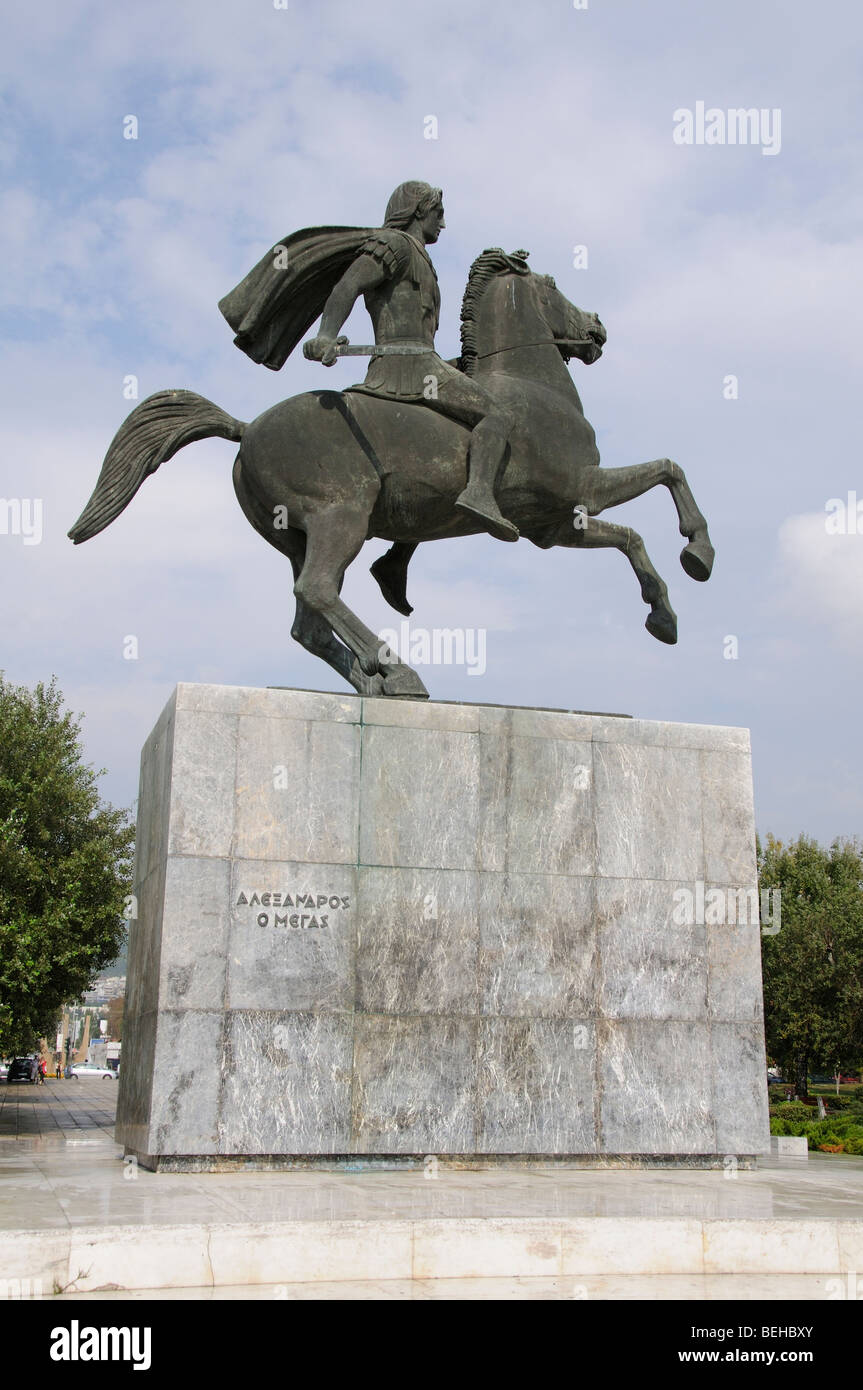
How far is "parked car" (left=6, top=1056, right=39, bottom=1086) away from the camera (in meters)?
48.7

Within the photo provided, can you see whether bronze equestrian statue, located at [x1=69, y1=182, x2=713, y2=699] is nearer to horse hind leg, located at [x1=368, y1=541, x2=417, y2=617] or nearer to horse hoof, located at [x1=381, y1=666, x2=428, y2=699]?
horse hoof, located at [x1=381, y1=666, x2=428, y2=699]

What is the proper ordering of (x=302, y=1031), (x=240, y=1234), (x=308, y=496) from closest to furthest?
(x=240, y=1234), (x=302, y=1031), (x=308, y=496)

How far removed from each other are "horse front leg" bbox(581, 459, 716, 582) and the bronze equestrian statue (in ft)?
0.05

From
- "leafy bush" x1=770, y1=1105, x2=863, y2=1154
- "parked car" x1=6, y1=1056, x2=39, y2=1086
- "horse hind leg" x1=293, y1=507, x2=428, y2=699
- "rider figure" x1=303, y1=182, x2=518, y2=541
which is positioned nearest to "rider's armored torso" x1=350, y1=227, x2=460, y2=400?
"rider figure" x1=303, y1=182, x2=518, y2=541

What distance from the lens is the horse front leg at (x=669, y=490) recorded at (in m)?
11.6

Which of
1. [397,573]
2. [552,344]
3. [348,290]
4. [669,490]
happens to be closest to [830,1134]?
[669,490]

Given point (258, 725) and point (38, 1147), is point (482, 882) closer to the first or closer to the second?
point (258, 725)

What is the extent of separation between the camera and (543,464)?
11352 millimetres

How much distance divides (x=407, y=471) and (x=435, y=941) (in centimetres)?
400

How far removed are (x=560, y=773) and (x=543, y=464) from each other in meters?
2.82

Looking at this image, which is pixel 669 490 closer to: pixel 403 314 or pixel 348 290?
pixel 403 314

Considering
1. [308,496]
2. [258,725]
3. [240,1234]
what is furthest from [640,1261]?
[308,496]

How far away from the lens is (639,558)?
11945mm

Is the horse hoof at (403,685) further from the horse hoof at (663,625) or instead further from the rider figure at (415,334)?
the horse hoof at (663,625)
